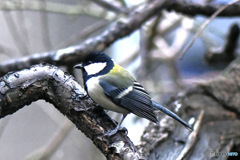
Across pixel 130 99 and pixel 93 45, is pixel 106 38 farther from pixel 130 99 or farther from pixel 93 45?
pixel 130 99

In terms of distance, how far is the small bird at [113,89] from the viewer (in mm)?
1133

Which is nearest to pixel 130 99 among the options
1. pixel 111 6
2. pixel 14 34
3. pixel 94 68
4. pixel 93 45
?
pixel 94 68

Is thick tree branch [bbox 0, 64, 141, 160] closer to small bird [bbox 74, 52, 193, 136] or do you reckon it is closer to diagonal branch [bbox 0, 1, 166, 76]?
small bird [bbox 74, 52, 193, 136]

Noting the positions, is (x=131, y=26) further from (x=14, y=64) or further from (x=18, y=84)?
(x=18, y=84)

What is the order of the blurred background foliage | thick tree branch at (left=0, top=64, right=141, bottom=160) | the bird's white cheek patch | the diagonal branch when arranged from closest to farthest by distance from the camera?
thick tree branch at (left=0, top=64, right=141, bottom=160)
the bird's white cheek patch
the diagonal branch
the blurred background foliage

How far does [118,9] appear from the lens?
2.29 meters

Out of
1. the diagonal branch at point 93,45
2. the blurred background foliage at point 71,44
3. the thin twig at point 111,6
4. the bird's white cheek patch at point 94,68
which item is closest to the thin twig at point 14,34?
the blurred background foliage at point 71,44

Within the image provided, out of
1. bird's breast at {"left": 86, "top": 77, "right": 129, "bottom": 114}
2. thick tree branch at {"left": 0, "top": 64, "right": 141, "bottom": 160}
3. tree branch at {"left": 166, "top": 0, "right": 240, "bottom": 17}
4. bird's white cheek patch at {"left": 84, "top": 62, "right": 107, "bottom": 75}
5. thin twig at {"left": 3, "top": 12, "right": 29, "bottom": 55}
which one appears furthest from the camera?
thin twig at {"left": 3, "top": 12, "right": 29, "bottom": 55}

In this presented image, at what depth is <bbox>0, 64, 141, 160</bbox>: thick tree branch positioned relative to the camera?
0.94 m

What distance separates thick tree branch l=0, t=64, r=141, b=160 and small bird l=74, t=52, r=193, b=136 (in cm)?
8

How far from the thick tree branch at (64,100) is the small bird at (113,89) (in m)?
0.08

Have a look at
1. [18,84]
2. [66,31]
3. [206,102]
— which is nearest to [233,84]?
[206,102]

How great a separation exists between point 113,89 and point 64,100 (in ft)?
0.68

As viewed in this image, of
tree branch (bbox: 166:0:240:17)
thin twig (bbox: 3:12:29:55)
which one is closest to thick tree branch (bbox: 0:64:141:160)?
tree branch (bbox: 166:0:240:17)
